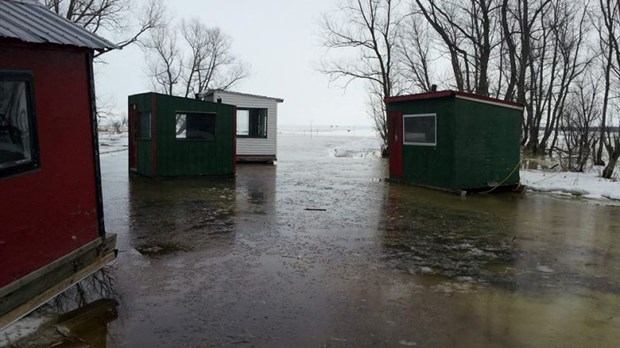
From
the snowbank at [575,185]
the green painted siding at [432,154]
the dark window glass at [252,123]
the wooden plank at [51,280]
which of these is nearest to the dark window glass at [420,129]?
the green painted siding at [432,154]

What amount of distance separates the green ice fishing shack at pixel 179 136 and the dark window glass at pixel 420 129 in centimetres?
506

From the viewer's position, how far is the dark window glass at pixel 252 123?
19000 millimetres

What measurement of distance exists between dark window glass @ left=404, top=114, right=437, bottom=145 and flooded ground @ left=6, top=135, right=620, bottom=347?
2.66 meters

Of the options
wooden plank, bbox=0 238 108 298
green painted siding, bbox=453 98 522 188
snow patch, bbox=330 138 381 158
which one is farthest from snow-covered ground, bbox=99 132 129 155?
wooden plank, bbox=0 238 108 298

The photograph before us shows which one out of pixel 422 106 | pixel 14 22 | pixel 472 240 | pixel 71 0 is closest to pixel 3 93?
pixel 14 22

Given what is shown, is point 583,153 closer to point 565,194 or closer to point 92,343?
point 565,194

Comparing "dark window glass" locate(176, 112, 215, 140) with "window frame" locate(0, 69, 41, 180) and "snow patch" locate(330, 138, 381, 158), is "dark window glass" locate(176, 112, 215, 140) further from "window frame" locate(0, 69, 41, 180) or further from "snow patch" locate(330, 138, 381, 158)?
"snow patch" locate(330, 138, 381, 158)

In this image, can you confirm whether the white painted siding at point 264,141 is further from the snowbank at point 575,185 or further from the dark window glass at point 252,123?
the snowbank at point 575,185

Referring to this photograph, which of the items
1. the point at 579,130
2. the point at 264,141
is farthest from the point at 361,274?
the point at 579,130

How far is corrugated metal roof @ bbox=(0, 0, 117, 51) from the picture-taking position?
11.3 feet

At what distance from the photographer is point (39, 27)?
3.77 meters

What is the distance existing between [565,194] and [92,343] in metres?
11.3

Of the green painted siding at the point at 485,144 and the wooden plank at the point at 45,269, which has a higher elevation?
the green painted siding at the point at 485,144

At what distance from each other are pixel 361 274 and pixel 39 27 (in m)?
3.70
